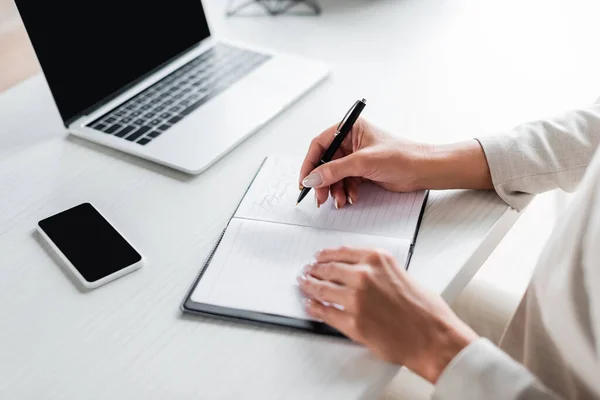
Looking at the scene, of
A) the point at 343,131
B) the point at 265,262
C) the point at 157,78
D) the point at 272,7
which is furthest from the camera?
the point at 272,7

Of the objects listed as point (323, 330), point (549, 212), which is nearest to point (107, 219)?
point (323, 330)

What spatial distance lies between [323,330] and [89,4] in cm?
60

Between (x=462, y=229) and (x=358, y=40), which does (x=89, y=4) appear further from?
(x=462, y=229)

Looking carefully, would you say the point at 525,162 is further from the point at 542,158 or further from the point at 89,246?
the point at 89,246

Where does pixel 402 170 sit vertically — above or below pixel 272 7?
below

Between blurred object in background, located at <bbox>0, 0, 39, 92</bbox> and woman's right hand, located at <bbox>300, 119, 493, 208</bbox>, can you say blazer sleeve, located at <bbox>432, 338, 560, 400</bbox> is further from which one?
blurred object in background, located at <bbox>0, 0, 39, 92</bbox>

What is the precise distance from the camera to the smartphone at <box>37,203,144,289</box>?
71 cm

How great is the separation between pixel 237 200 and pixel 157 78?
13.1 inches

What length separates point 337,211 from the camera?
772 millimetres

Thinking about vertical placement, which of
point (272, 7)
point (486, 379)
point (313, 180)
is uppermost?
point (272, 7)

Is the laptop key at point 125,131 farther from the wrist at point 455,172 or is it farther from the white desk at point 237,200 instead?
the wrist at point 455,172

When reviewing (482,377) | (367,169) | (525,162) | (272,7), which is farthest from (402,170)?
(272,7)

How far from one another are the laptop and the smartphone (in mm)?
140

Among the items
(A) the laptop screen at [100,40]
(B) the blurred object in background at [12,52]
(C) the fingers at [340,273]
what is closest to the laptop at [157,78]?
(A) the laptop screen at [100,40]
